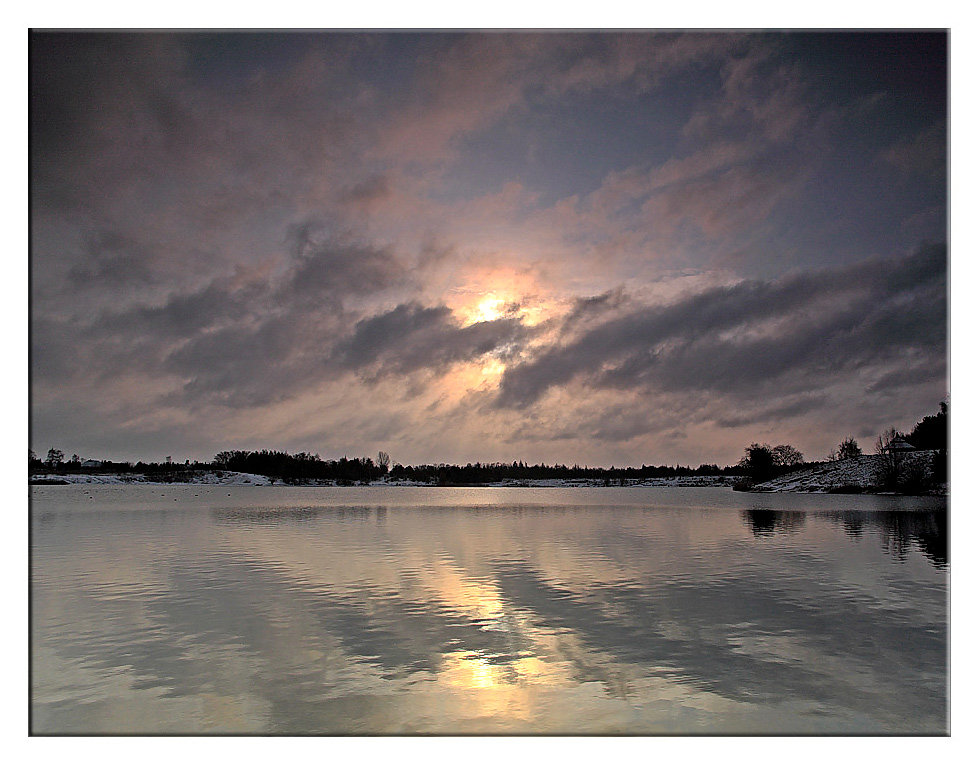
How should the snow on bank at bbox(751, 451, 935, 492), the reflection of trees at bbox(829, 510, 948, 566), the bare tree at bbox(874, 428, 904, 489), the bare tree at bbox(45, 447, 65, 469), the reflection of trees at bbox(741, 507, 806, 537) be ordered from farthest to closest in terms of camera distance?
the snow on bank at bbox(751, 451, 935, 492)
the bare tree at bbox(874, 428, 904, 489)
the reflection of trees at bbox(741, 507, 806, 537)
the bare tree at bbox(45, 447, 65, 469)
the reflection of trees at bbox(829, 510, 948, 566)

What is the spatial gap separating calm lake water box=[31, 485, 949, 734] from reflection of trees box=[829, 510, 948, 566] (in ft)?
1.30

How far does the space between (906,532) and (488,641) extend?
23253mm

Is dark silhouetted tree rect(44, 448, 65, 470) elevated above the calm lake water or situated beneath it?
elevated above

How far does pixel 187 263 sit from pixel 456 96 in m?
16.5

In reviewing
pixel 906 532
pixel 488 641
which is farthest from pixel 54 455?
pixel 906 532

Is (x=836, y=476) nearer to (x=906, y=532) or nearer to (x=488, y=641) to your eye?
(x=906, y=532)

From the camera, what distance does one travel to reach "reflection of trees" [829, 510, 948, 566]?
762 inches

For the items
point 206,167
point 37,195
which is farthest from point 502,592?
point 206,167

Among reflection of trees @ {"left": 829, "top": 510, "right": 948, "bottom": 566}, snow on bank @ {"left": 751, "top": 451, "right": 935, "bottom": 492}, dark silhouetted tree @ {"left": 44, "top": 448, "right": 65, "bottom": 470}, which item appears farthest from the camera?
snow on bank @ {"left": 751, "top": 451, "right": 935, "bottom": 492}

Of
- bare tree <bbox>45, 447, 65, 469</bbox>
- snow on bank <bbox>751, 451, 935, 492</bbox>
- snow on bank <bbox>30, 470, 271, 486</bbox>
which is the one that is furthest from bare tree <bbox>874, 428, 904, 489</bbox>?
snow on bank <bbox>30, 470, 271, 486</bbox>

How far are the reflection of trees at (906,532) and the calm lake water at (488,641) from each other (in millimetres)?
397

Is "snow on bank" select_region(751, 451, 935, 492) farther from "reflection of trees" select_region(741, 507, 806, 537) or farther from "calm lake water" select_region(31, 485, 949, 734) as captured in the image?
"calm lake water" select_region(31, 485, 949, 734)

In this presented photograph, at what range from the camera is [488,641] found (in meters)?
9.27

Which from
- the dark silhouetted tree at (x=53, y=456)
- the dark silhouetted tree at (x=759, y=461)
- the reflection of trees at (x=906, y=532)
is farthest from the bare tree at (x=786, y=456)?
the dark silhouetted tree at (x=53, y=456)
